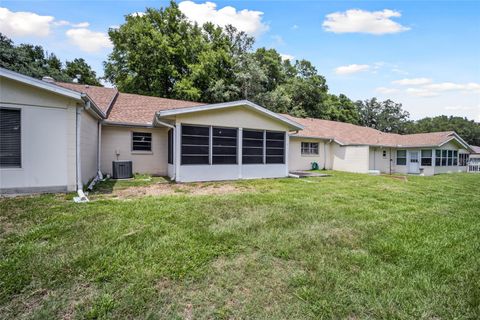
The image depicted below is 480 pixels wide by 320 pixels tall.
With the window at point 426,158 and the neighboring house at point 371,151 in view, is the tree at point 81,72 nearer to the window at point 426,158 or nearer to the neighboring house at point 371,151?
the neighboring house at point 371,151

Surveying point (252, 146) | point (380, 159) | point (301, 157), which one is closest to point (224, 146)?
point (252, 146)

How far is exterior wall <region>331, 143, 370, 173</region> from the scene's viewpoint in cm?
1750

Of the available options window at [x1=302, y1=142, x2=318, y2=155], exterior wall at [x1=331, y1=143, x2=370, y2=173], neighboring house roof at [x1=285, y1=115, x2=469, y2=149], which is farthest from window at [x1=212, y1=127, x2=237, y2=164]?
exterior wall at [x1=331, y1=143, x2=370, y2=173]

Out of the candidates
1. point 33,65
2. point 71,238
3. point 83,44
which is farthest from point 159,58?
point 71,238

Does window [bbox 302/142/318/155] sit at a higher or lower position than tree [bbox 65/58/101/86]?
lower

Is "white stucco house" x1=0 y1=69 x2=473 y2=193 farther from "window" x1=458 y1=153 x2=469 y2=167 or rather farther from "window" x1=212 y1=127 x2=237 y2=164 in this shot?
"window" x1=458 y1=153 x2=469 y2=167

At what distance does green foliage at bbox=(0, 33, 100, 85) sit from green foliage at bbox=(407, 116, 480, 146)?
62624mm

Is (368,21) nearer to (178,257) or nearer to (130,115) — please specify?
(130,115)

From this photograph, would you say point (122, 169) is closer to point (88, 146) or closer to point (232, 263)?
point (88, 146)

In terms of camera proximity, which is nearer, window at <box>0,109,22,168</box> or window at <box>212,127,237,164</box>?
window at <box>0,109,22,168</box>

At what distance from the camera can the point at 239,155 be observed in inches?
444

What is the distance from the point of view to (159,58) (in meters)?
25.2

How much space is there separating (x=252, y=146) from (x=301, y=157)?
23.0 feet

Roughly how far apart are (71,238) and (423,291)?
15.5 feet
